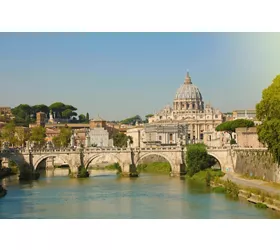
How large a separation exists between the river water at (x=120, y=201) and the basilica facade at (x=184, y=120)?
18.4m

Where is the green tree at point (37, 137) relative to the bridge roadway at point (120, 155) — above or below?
above

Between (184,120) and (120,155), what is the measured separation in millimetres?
25567

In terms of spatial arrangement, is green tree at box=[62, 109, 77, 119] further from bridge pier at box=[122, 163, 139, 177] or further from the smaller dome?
bridge pier at box=[122, 163, 139, 177]

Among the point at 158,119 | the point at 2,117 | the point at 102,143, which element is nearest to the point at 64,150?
the point at 102,143

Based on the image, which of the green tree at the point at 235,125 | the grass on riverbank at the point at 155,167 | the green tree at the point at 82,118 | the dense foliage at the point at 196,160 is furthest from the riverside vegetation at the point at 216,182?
the green tree at the point at 82,118

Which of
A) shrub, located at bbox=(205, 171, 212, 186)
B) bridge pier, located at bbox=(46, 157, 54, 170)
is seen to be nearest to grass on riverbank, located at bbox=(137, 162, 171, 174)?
bridge pier, located at bbox=(46, 157, 54, 170)

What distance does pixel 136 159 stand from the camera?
25.5m

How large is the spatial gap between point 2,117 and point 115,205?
102ft

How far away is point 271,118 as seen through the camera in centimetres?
1717

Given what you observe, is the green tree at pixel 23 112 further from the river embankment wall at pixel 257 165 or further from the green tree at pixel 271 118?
the green tree at pixel 271 118

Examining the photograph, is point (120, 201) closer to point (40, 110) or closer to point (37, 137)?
point (37, 137)

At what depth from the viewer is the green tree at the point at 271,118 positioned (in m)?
16.3

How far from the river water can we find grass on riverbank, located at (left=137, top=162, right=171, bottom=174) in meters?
5.41
